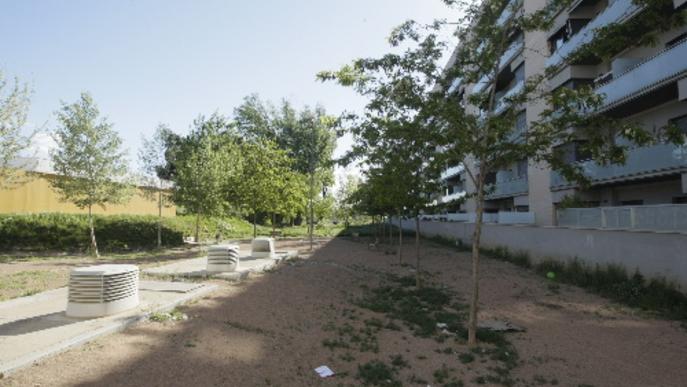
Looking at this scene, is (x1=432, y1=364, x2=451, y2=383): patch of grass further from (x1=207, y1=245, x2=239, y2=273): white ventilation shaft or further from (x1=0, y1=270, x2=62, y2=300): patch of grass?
(x1=0, y1=270, x2=62, y2=300): patch of grass

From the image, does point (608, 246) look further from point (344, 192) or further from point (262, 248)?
point (344, 192)

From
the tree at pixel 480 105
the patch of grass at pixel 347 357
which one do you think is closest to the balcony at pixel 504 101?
the tree at pixel 480 105

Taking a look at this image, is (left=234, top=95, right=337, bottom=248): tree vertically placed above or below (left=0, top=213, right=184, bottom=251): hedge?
above

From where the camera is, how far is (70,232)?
65.2 feet

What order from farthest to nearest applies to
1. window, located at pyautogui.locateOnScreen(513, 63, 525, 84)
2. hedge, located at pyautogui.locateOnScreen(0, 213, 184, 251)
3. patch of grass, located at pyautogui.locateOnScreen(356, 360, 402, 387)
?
window, located at pyautogui.locateOnScreen(513, 63, 525, 84), hedge, located at pyautogui.locateOnScreen(0, 213, 184, 251), patch of grass, located at pyautogui.locateOnScreen(356, 360, 402, 387)

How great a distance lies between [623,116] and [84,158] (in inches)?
904

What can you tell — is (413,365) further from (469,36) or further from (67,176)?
(67,176)

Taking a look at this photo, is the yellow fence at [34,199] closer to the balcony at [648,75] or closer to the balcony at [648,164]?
the balcony at [648,164]

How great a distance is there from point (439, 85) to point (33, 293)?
9742 millimetres

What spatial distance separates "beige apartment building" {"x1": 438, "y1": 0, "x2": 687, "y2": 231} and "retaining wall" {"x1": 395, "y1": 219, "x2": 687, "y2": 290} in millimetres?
402

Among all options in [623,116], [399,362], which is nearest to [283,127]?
[623,116]

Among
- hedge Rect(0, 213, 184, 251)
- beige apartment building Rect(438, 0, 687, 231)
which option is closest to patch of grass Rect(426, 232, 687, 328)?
beige apartment building Rect(438, 0, 687, 231)

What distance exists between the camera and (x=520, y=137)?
7.41m

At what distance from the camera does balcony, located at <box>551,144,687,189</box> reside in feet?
42.4
